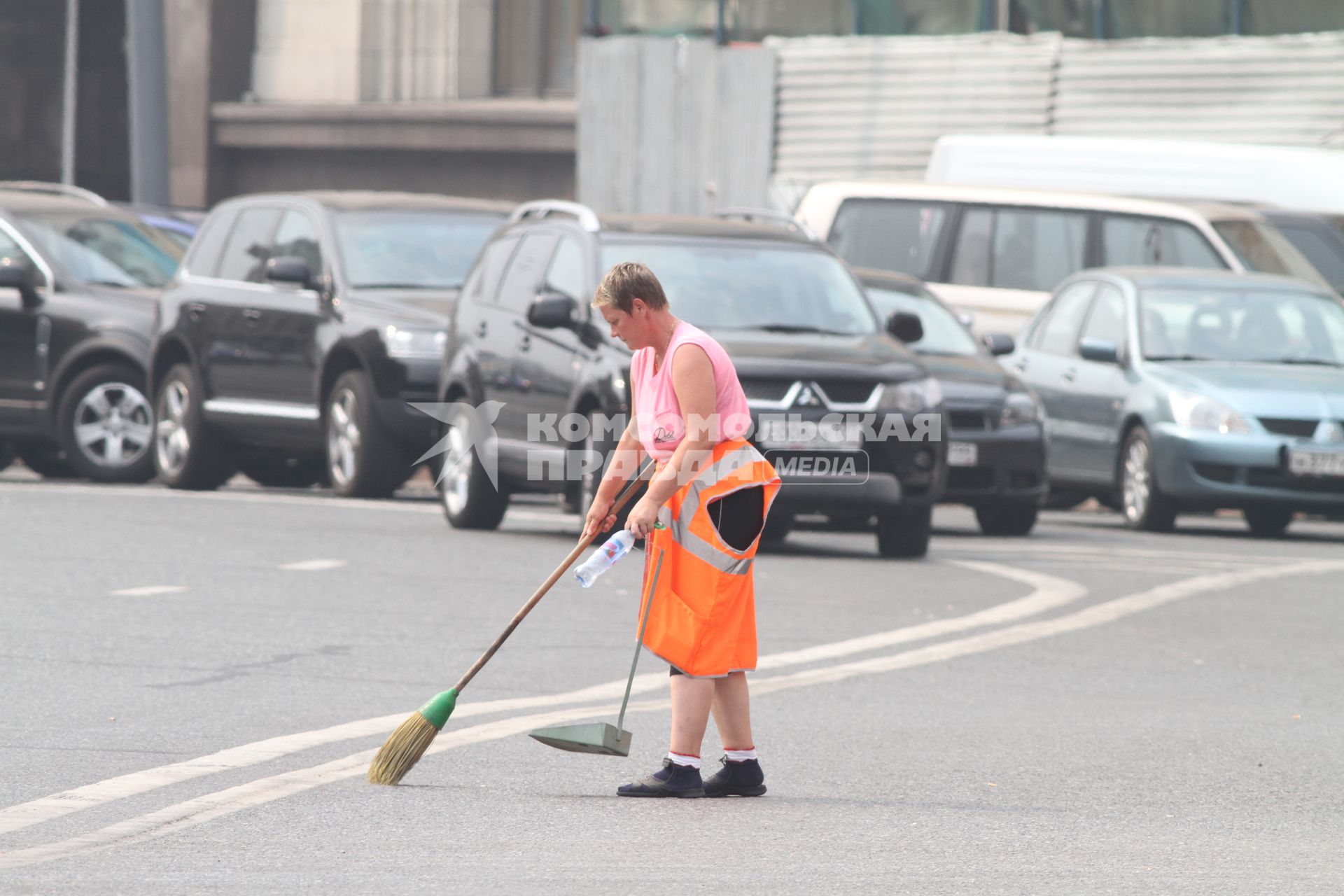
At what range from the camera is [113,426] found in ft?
57.4

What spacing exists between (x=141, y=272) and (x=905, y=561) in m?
7.30

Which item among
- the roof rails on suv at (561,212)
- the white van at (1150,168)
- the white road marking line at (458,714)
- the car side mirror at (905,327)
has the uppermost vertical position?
the white van at (1150,168)

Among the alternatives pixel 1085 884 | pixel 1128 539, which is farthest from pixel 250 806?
pixel 1128 539

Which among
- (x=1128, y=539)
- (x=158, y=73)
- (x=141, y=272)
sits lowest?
(x=1128, y=539)

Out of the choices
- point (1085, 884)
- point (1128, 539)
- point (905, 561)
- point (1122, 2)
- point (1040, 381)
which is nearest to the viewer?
point (1085, 884)

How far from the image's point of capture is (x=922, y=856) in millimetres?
5918

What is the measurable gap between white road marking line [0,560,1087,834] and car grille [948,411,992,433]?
2.37m

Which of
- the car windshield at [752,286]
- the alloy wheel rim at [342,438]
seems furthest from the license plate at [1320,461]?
the alloy wheel rim at [342,438]

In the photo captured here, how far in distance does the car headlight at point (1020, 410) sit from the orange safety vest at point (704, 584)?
848 centimetres

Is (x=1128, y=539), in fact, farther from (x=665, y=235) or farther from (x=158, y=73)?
(x=158, y=73)

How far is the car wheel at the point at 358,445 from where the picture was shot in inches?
615

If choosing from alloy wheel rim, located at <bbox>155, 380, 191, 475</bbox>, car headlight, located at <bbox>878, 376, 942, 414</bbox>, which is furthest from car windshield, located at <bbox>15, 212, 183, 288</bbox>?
car headlight, located at <bbox>878, 376, 942, 414</bbox>

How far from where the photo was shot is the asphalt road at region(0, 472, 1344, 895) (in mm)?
5820

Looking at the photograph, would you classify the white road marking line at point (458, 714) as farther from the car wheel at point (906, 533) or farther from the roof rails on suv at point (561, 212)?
the roof rails on suv at point (561, 212)
